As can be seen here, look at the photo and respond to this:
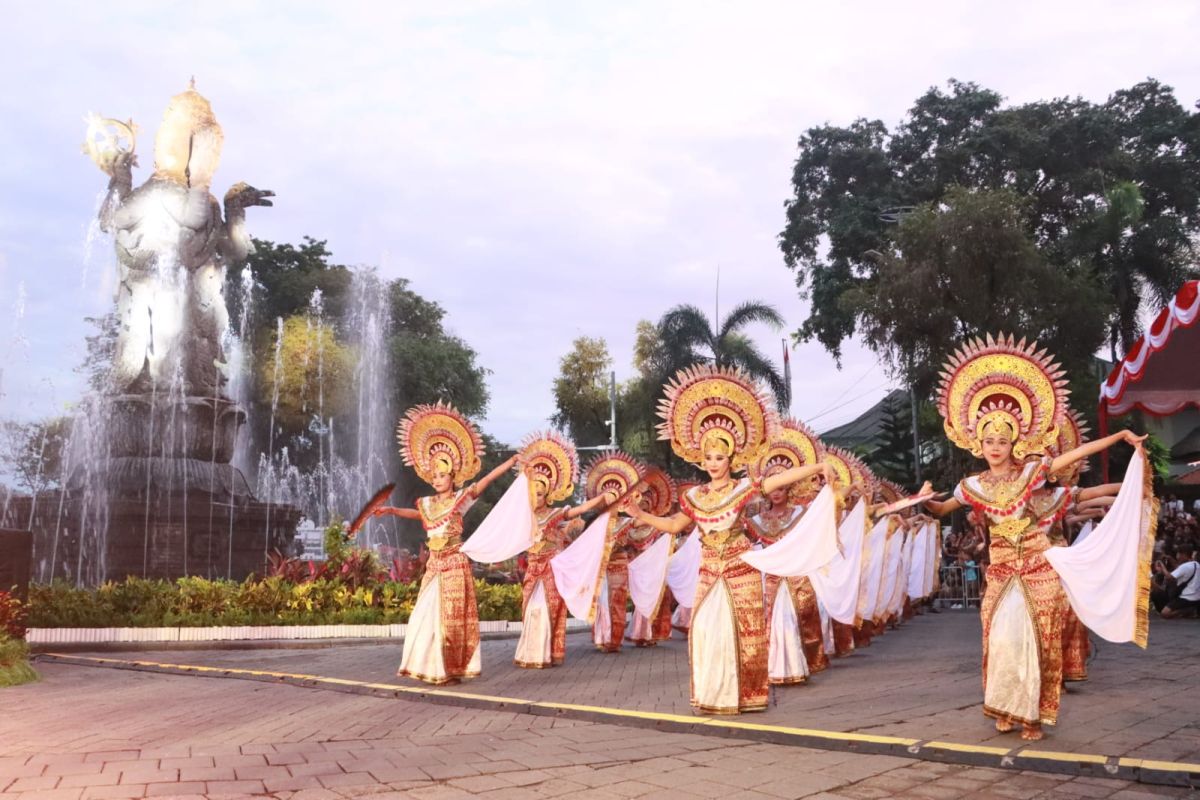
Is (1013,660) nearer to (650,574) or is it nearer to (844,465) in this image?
(844,465)

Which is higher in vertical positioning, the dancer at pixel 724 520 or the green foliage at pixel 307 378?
the green foliage at pixel 307 378

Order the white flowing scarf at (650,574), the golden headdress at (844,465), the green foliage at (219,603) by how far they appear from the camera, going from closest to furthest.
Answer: the golden headdress at (844,465) < the white flowing scarf at (650,574) < the green foliage at (219,603)

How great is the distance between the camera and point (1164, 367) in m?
10.3

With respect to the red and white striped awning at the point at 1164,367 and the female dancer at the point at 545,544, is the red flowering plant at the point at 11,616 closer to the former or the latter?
the female dancer at the point at 545,544

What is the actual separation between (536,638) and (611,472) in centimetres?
301

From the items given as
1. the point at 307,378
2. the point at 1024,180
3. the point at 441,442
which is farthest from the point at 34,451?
the point at 1024,180

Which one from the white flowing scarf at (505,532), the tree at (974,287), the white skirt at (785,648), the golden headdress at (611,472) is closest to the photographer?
the white skirt at (785,648)

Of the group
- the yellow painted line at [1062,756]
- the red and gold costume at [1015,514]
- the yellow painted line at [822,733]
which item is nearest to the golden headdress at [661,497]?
the red and gold costume at [1015,514]

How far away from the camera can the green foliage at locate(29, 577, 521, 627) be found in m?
13.0

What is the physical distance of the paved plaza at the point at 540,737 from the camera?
4609 millimetres

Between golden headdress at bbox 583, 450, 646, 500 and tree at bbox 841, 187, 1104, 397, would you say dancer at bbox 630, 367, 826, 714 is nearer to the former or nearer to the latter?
golden headdress at bbox 583, 450, 646, 500

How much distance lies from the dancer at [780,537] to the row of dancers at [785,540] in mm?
20

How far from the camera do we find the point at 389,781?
4719mm

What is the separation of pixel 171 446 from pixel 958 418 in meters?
17.7
